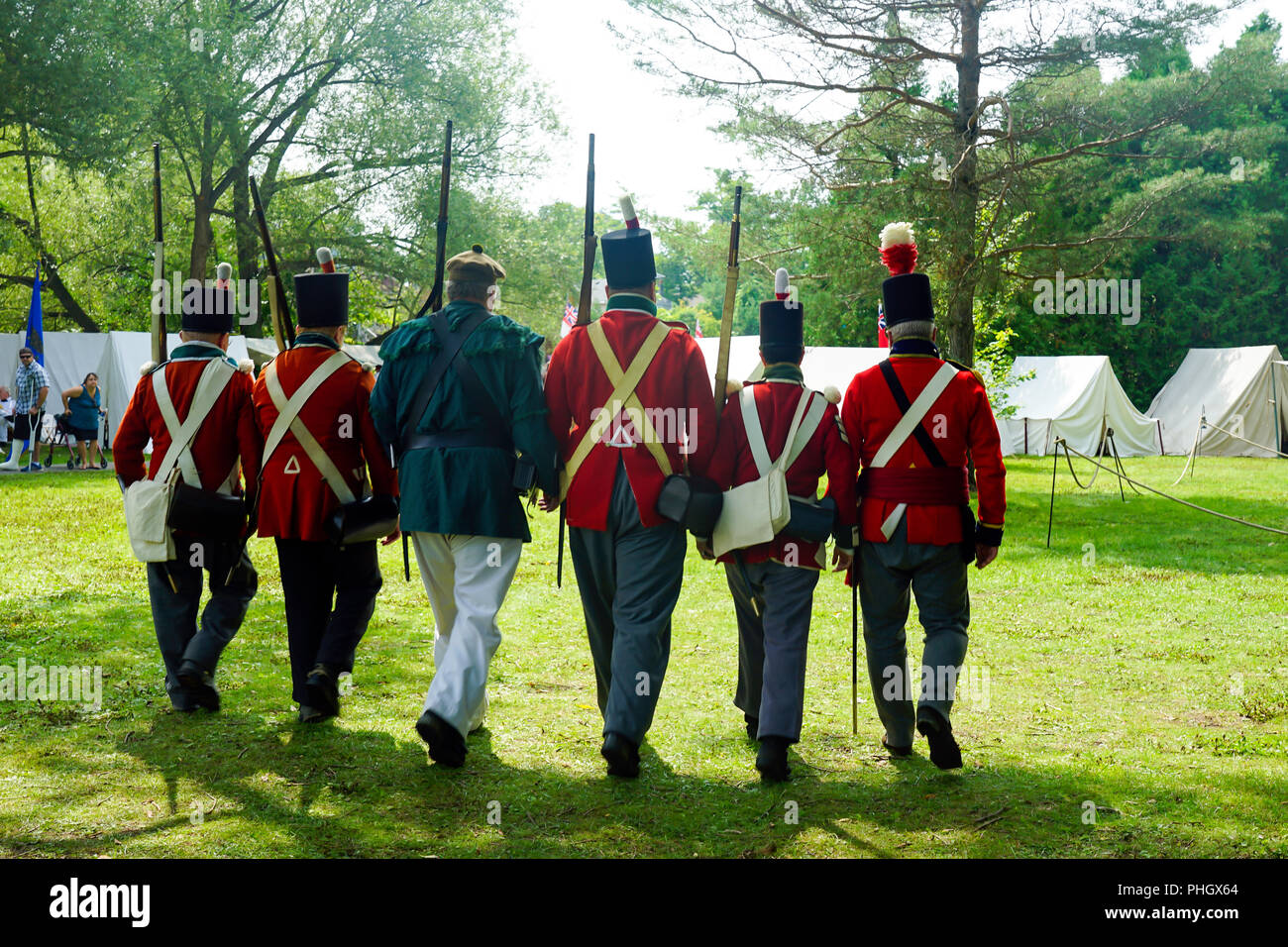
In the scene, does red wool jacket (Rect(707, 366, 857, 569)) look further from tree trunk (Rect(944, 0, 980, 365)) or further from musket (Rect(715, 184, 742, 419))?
tree trunk (Rect(944, 0, 980, 365))

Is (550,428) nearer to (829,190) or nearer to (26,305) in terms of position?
(829,190)

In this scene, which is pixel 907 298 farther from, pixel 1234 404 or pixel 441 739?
pixel 1234 404

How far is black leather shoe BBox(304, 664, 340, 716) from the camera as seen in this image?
5.24m

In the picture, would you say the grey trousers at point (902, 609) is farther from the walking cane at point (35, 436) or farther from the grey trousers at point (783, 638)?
the walking cane at point (35, 436)

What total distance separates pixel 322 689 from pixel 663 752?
1548mm

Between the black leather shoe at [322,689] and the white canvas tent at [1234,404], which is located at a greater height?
the white canvas tent at [1234,404]

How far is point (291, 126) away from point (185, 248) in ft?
16.5

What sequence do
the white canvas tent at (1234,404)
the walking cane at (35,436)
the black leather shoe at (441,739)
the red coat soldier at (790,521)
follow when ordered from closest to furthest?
the black leather shoe at (441,739) → the red coat soldier at (790,521) → the walking cane at (35,436) → the white canvas tent at (1234,404)

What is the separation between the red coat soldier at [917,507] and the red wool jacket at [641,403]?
711 mm

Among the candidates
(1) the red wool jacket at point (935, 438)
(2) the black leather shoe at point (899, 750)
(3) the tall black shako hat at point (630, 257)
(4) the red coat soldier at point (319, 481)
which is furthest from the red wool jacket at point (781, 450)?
(4) the red coat soldier at point (319, 481)

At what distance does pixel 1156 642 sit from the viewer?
304 inches

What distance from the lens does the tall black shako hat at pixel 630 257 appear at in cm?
498

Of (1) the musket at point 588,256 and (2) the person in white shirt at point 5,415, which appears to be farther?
(2) the person in white shirt at point 5,415

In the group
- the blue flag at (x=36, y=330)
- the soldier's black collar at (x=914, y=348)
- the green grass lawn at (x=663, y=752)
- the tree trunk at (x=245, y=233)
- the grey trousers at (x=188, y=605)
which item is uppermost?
the tree trunk at (x=245, y=233)
